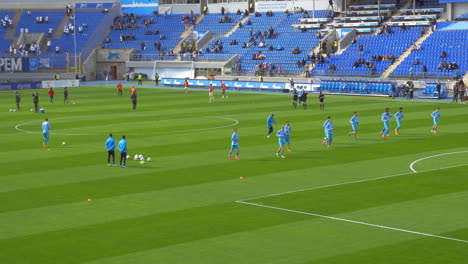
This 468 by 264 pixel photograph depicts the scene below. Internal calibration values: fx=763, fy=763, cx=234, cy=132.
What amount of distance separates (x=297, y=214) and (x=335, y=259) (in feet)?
16.8

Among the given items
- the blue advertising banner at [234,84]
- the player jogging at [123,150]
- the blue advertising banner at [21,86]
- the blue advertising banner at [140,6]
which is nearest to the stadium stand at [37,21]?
the blue advertising banner at [140,6]

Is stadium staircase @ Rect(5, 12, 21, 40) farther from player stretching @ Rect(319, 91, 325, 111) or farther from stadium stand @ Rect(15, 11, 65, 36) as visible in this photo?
player stretching @ Rect(319, 91, 325, 111)

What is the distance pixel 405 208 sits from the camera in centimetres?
2514

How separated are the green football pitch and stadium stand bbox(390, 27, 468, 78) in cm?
2476

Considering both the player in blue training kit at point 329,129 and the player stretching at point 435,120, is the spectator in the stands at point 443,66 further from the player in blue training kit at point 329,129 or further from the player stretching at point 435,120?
the player in blue training kit at point 329,129

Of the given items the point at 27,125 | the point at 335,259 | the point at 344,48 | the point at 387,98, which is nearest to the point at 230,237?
the point at 335,259

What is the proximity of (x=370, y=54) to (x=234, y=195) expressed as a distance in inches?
2332

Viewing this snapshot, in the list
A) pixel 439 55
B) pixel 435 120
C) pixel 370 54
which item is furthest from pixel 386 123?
pixel 370 54

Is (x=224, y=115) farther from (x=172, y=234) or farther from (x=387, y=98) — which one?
(x=172, y=234)

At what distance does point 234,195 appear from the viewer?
90.5ft

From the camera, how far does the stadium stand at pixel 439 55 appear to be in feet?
246

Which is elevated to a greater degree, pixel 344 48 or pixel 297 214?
pixel 344 48

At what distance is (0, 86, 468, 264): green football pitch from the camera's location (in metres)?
20.5

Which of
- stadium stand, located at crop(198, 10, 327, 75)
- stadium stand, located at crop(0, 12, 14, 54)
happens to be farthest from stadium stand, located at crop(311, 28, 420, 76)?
stadium stand, located at crop(0, 12, 14, 54)
